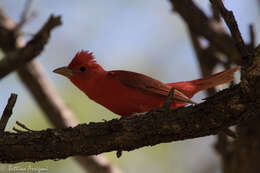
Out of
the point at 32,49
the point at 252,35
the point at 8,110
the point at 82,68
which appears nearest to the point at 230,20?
the point at 252,35

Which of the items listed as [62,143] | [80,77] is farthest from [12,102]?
[80,77]

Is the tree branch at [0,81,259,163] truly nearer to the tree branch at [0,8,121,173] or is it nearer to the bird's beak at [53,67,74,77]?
the bird's beak at [53,67,74,77]

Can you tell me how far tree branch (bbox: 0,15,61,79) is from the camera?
5207mm

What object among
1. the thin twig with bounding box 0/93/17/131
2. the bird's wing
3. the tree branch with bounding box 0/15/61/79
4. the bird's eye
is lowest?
the thin twig with bounding box 0/93/17/131

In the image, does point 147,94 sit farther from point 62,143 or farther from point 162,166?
point 162,166

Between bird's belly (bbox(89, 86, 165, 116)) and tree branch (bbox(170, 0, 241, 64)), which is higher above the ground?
tree branch (bbox(170, 0, 241, 64))

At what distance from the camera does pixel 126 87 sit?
500cm

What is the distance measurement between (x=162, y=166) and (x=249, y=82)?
19.0ft

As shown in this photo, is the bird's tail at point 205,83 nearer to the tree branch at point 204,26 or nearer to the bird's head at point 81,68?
the tree branch at point 204,26

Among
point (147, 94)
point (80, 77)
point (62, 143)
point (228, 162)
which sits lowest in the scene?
point (62, 143)

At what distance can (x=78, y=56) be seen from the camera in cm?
538

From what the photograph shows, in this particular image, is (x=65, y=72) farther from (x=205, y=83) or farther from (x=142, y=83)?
(x=205, y=83)

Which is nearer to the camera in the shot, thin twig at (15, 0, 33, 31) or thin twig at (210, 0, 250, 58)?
thin twig at (210, 0, 250, 58)

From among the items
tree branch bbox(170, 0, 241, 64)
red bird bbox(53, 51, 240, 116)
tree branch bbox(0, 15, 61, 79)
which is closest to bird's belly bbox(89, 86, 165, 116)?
red bird bbox(53, 51, 240, 116)
